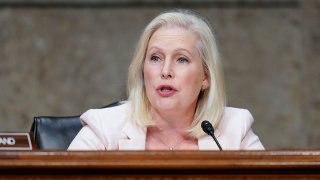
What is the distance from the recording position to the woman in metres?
3.85

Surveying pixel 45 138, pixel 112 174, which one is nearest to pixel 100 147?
pixel 45 138

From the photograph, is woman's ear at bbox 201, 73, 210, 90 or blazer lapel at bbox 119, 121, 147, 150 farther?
woman's ear at bbox 201, 73, 210, 90

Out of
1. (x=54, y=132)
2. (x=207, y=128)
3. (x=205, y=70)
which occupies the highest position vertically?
(x=205, y=70)

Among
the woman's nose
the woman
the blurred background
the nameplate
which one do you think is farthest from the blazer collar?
the blurred background

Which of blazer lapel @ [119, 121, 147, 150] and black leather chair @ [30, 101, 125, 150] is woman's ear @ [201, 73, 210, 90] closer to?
blazer lapel @ [119, 121, 147, 150]

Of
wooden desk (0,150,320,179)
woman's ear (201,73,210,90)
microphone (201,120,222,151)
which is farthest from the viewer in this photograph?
woman's ear (201,73,210,90)

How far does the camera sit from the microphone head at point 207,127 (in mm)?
3583

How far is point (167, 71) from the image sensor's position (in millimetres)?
3809

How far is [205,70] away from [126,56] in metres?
2.36

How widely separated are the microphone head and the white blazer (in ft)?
0.77

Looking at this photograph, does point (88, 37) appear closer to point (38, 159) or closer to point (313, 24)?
point (313, 24)

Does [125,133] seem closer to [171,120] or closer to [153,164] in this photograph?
[171,120]

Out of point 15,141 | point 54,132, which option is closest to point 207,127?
point 54,132

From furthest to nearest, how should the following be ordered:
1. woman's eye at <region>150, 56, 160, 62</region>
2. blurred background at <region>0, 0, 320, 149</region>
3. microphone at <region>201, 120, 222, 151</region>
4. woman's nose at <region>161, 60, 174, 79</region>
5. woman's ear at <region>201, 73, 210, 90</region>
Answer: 1. blurred background at <region>0, 0, 320, 149</region>
2. woman's ear at <region>201, 73, 210, 90</region>
3. woman's eye at <region>150, 56, 160, 62</region>
4. woman's nose at <region>161, 60, 174, 79</region>
5. microphone at <region>201, 120, 222, 151</region>
